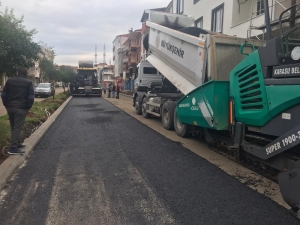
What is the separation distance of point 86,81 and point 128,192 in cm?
3008

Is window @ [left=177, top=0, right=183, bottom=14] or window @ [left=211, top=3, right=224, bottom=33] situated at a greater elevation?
window @ [left=177, top=0, right=183, bottom=14]

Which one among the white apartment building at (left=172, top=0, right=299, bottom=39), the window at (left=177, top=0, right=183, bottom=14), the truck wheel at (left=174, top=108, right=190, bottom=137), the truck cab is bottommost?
the truck wheel at (left=174, top=108, right=190, bottom=137)

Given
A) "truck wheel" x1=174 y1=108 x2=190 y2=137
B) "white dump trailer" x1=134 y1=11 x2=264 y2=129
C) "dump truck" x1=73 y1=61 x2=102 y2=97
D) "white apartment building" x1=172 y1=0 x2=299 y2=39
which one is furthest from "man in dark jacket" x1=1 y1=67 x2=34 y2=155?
"dump truck" x1=73 y1=61 x2=102 y2=97

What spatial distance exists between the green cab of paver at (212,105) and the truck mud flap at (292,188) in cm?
224

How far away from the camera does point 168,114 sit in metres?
9.58

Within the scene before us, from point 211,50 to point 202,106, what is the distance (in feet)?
4.49

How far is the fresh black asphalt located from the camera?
3463 mm

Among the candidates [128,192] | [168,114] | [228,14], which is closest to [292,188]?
[128,192]

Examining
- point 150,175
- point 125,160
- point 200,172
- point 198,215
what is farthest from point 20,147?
point 198,215

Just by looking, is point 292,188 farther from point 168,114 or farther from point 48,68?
point 48,68

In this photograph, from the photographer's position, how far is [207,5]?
18781mm

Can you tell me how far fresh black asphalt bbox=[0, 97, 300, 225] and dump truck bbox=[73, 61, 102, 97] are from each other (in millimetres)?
26431

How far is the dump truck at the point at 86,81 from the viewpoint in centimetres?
3262

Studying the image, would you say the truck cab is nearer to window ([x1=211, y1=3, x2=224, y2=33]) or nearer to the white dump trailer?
the white dump trailer
